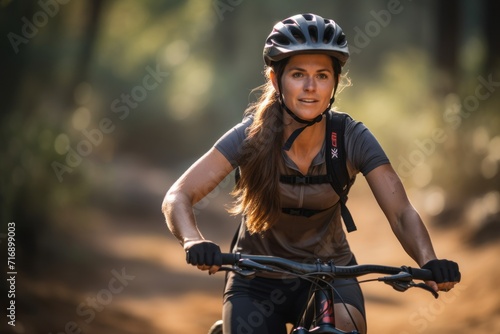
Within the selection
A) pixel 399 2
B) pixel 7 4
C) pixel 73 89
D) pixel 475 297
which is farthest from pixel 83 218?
pixel 399 2

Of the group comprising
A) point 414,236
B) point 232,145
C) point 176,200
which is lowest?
point 414,236

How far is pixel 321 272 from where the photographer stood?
125 inches

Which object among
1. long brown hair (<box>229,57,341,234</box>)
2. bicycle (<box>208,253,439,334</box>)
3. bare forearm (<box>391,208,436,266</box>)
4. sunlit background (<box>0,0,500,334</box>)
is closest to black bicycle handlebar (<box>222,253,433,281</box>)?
bicycle (<box>208,253,439,334</box>)

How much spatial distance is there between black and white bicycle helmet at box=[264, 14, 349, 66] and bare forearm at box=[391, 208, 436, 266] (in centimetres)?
76

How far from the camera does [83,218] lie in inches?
501

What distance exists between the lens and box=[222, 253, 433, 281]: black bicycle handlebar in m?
3.12

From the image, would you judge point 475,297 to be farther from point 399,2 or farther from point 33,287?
point 399,2

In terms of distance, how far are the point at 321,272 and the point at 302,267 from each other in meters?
0.07

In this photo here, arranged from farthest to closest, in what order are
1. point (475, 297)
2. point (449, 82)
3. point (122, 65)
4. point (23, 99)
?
point (122, 65) < point (449, 82) < point (23, 99) < point (475, 297)

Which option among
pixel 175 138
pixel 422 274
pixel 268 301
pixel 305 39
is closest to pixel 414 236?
pixel 422 274

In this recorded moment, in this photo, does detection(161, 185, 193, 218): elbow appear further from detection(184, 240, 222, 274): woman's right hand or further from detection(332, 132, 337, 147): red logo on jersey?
detection(332, 132, 337, 147): red logo on jersey

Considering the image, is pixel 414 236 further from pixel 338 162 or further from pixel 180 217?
pixel 180 217

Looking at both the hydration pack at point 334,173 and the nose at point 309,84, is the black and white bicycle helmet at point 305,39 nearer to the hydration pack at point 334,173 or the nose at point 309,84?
the nose at point 309,84

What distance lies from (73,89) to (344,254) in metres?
10.3
